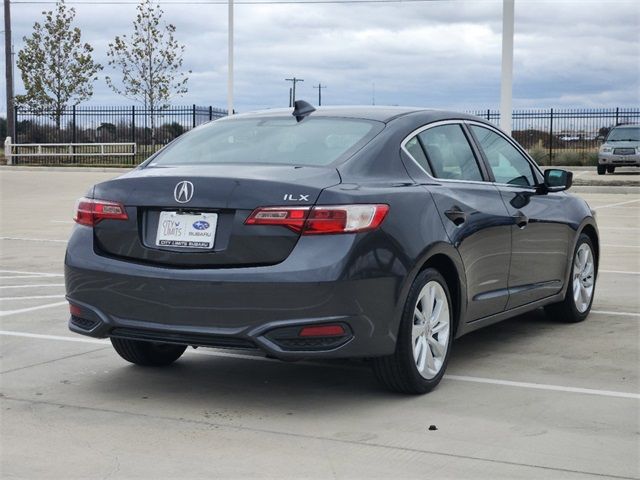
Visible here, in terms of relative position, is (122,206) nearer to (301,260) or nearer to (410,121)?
(301,260)

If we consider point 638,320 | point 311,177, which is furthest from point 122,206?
point 638,320

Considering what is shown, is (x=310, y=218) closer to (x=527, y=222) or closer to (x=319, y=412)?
(x=319, y=412)

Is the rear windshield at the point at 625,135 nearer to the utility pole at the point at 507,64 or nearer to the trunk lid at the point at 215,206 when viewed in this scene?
the utility pole at the point at 507,64

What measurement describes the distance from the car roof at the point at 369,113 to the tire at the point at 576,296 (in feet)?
6.32

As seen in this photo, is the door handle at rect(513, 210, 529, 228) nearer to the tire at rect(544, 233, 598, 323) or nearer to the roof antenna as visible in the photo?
the tire at rect(544, 233, 598, 323)

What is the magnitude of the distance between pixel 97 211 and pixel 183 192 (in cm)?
59

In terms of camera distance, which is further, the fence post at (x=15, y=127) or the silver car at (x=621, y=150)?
the fence post at (x=15, y=127)

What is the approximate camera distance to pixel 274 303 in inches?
207

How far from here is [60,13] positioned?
5191 centimetres

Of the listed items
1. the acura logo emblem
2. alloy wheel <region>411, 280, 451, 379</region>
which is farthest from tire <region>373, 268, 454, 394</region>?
the acura logo emblem

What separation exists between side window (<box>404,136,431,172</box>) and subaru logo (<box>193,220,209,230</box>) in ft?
4.43

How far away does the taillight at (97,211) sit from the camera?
570cm

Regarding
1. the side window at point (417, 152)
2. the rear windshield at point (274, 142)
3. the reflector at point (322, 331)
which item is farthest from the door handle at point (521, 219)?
the reflector at point (322, 331)

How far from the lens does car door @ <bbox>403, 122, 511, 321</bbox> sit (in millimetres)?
6211
